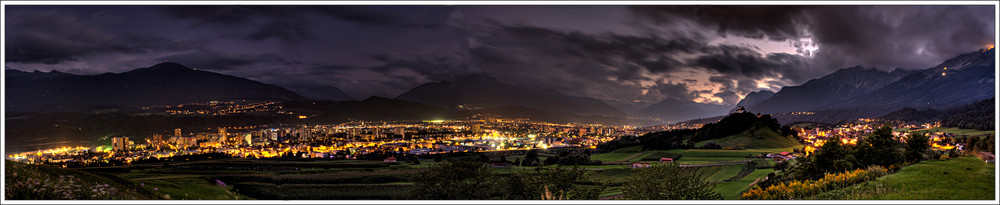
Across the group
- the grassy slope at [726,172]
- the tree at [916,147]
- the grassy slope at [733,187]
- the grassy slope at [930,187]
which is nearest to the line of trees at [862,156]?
the tree at [916,147]

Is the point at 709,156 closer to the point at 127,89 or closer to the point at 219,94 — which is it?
the point at 219,94

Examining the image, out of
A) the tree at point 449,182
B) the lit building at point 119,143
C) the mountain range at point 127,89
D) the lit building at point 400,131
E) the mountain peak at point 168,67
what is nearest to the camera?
the tree at point 449,182

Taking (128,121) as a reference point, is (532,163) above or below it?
below

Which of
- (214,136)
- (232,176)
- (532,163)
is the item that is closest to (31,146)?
(232,176)

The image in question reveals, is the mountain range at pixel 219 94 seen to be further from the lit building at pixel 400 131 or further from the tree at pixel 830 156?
the tree at pixel 830 156

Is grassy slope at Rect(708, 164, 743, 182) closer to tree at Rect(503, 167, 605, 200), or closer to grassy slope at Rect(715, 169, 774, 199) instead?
grassy slope at Rect(715, 169, 774, 199)

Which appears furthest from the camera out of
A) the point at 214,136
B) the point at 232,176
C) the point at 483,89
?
the point at 483,89

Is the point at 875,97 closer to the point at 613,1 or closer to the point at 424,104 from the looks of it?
the point at 424,104

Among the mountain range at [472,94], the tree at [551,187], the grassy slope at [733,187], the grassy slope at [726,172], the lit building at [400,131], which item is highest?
the mountain range at [472,94]
